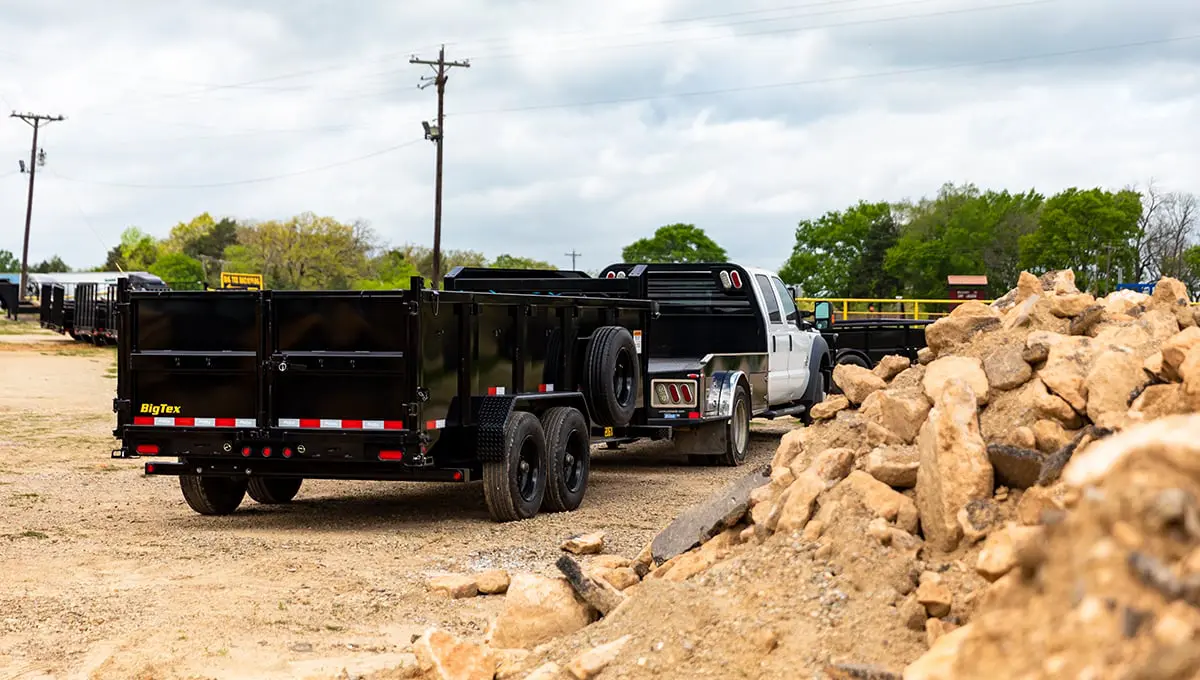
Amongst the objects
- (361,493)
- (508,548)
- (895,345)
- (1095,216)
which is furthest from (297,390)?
(1095,216)

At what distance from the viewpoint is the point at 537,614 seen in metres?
6.25

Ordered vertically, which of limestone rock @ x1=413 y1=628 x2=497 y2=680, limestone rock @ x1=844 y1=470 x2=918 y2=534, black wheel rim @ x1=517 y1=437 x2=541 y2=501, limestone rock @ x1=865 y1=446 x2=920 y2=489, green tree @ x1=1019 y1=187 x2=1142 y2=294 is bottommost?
limestone rock @ x1=413 y1=628 x2=497 y2=680

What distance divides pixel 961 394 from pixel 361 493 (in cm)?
781

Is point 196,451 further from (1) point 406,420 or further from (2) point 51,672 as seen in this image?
(2) point 51,672

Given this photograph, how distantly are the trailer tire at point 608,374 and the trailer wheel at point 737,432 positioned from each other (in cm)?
253

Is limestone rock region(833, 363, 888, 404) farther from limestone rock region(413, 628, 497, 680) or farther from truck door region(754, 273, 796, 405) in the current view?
truck door region(754, 273, 796, 405)

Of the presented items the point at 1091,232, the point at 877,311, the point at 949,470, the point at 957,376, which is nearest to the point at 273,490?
the point at 957,376

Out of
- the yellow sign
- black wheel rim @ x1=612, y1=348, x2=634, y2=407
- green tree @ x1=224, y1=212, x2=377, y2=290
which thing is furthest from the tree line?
black wheel rim @ x1=612, y1=348, x2=634, y2=407

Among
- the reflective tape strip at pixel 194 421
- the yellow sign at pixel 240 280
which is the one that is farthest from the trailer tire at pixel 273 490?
the yellow sign at pixel 240 280

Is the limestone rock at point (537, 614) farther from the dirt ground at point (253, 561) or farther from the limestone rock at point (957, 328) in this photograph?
→ the limestone rock at point (957, 328)

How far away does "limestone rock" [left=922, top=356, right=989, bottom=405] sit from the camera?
22.8ft

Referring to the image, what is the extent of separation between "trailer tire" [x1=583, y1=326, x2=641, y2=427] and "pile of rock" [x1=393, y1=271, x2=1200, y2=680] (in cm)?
384

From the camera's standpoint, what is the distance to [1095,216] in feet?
250

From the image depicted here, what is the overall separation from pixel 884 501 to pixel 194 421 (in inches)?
242
